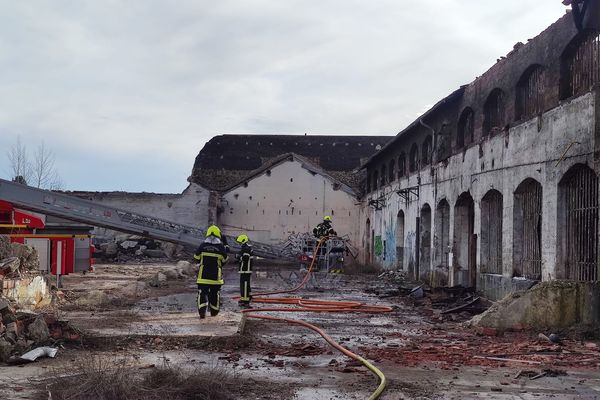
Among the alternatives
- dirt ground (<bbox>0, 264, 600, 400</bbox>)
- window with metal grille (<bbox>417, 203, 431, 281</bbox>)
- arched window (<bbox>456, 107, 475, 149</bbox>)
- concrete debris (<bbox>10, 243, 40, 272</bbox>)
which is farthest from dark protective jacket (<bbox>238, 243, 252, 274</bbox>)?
window with metal grille (<bbox>417, 203, 431, 281</bbox>)

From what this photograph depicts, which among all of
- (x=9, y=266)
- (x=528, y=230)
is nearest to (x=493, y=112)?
(x=528, y=230)

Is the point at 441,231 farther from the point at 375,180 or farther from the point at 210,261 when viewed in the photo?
the point at 375,180

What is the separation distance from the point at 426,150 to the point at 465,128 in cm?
426

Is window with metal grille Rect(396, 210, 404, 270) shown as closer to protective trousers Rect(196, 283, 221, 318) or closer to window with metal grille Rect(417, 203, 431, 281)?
window with metal grille Rect(417, 203, 431, 281)

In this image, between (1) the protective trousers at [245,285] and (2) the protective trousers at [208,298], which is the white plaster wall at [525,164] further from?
(2) the protective trousers at [208,298]

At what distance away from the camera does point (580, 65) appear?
12000 millimetres

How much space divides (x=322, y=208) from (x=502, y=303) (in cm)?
2689

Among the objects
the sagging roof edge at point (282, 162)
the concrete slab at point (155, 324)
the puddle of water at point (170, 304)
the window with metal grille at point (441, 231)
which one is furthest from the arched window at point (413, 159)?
the concrete slab at point (155, 324)

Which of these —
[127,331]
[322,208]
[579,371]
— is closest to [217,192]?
[322,208]

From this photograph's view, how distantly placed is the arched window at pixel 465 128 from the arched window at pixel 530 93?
3643 mm

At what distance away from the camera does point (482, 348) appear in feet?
31.0

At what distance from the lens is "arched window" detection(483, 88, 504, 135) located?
15.7 m

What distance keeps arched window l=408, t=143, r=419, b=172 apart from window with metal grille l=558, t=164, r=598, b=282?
12462mm

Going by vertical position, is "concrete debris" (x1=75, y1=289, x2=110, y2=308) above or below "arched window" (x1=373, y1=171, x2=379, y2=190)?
below
